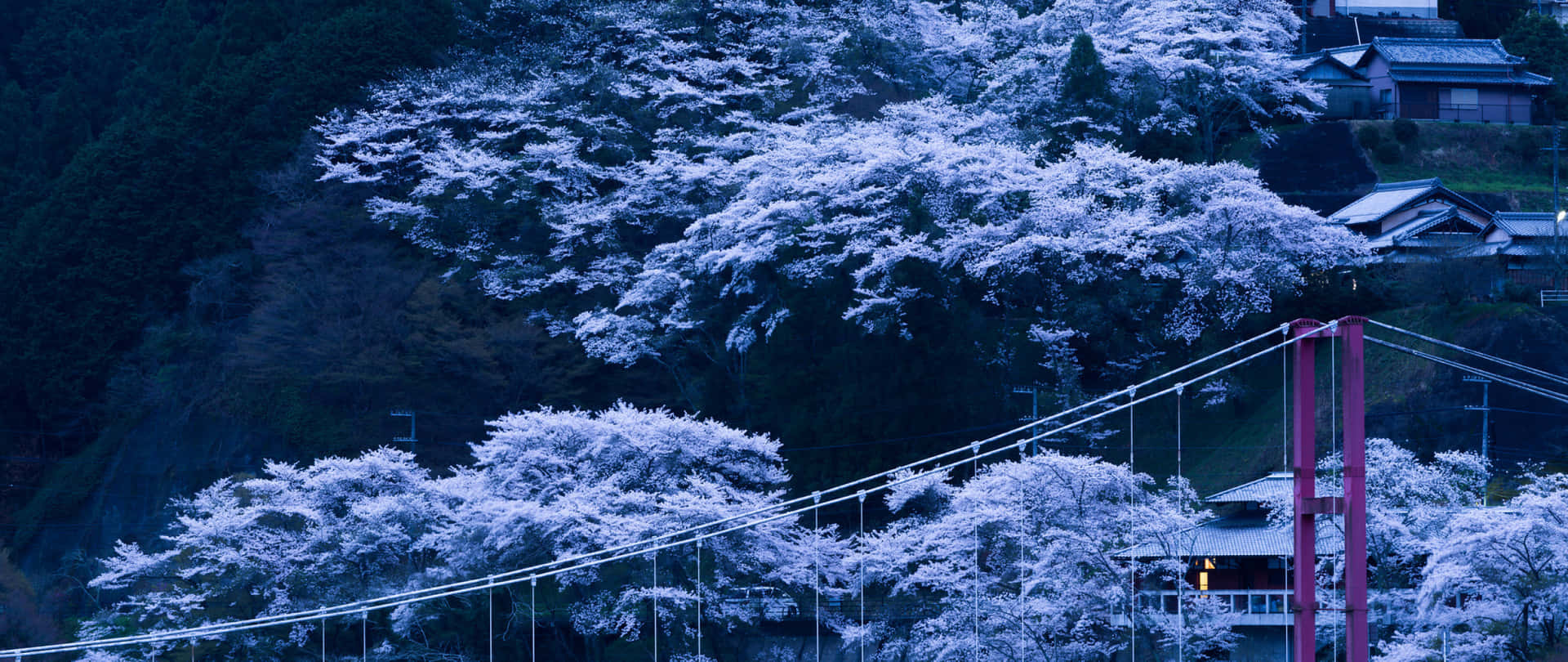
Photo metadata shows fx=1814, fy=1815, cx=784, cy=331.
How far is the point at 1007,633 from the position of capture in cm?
1742

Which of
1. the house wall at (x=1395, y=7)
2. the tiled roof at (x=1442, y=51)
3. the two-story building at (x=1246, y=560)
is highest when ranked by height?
the house wall at (x=1395, y=7)

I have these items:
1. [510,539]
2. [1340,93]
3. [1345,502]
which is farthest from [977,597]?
[1340,93]

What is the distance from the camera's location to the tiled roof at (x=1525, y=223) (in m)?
24.7

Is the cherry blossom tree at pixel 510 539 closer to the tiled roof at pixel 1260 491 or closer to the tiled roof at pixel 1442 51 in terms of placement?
the tiled roof at pixel 1260 491

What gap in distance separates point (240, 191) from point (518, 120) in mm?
4930

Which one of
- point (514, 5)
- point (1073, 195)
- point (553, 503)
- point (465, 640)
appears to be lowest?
point (465, 640)

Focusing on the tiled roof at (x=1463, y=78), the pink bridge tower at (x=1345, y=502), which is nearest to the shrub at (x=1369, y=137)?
the tiled roof at (x=1463, y=78)

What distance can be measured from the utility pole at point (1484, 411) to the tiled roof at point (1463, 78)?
11.3m

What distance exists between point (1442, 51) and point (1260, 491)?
49.7 ft

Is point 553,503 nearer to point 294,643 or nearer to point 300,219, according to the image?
point 294,643

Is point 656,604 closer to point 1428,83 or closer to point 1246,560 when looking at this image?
point 1246,560

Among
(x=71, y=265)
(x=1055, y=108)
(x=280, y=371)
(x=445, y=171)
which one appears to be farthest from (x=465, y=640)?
(x=71, y=265)

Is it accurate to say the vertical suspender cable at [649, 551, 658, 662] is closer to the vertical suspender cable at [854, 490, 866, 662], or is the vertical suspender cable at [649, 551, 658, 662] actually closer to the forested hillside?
the forested hillside

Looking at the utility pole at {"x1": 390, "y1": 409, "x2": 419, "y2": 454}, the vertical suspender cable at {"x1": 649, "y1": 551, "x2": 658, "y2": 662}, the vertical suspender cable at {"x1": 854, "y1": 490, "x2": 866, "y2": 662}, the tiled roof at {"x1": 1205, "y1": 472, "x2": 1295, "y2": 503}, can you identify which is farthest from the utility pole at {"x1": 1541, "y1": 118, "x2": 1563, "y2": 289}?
the utility pole at {"x1": 390, "y1": 409, "x2": 419, "y2": 454}
